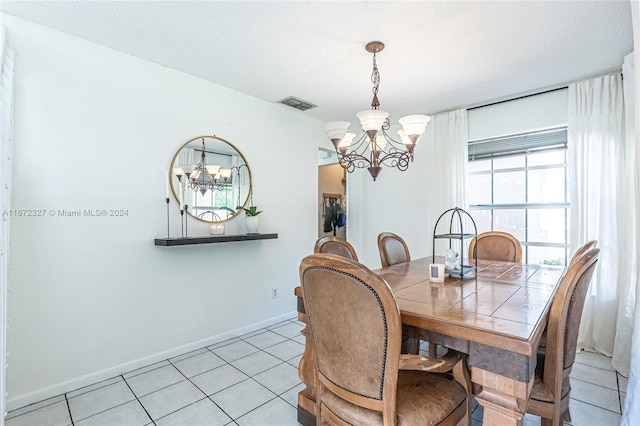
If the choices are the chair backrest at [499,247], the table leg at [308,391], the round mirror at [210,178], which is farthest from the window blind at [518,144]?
the table leg at [308,391]

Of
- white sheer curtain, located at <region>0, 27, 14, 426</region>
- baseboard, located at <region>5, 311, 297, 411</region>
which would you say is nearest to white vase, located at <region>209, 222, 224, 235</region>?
baseboard, located at <region>5, 311, 297, 411</region>

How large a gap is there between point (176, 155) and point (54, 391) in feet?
6.40

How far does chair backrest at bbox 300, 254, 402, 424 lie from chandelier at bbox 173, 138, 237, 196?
2089mm

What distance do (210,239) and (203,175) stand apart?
64 cm

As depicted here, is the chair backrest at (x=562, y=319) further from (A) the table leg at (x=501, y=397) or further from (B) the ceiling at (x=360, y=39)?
(B) the ceiling at (x=360, y=39)

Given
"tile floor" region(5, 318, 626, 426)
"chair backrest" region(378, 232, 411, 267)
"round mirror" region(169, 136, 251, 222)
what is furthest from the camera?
"round mirror" region(169, 136, 251, 222)

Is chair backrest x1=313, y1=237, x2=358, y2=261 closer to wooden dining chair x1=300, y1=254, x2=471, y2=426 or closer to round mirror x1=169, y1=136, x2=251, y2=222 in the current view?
wooden dining chair x1=300, y1=254, x2=471, y2=426

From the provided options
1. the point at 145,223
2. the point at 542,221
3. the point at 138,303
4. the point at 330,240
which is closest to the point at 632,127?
the point at 542,221

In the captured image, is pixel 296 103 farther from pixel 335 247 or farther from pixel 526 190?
pixel 526 190

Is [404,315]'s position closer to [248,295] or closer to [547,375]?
[547,375]

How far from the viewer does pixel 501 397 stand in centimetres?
110

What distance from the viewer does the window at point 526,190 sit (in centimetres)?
322

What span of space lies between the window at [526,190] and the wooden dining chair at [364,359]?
8.83 feet

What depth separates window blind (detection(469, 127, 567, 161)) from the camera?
127 inches
